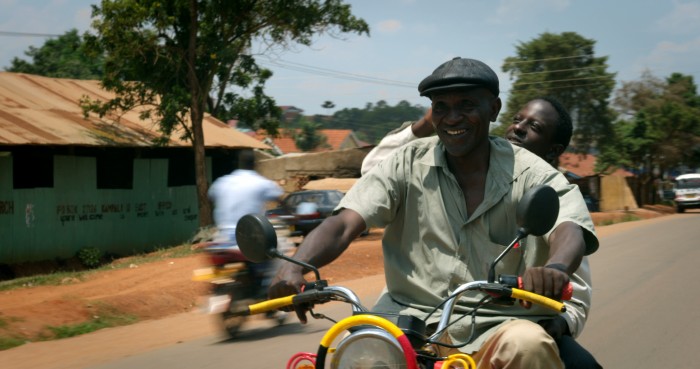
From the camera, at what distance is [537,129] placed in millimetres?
5059

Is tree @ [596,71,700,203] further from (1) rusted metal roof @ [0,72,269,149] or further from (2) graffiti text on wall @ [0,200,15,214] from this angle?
(2) graffiti text on wall @ [0,200,15,214]

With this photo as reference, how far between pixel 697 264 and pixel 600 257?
1.80 meters

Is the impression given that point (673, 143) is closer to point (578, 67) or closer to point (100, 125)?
point (578, 67)

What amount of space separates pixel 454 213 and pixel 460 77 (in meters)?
0.55

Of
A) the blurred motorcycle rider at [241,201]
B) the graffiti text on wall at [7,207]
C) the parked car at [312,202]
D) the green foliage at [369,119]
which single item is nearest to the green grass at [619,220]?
the parked car at [312,202]

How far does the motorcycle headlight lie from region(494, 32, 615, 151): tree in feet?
120

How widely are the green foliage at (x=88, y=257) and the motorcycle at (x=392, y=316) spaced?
18227mm

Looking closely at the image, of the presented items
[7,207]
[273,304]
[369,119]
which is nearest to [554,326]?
[273,304]

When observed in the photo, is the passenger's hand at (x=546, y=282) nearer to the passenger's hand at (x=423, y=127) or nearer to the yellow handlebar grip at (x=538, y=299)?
the yellow handlebar grip at (x=538, y=299)

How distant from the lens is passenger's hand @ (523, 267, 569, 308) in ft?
8.43

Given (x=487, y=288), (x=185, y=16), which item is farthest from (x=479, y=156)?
(x=185, y=16)

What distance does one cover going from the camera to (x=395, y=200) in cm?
337

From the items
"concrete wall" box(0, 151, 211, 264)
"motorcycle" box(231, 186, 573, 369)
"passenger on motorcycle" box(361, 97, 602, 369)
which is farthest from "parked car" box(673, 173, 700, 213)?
"motorcycle" box(231, 186, 573, 369)

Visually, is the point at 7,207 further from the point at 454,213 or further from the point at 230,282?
Answer: the point at 454,213
